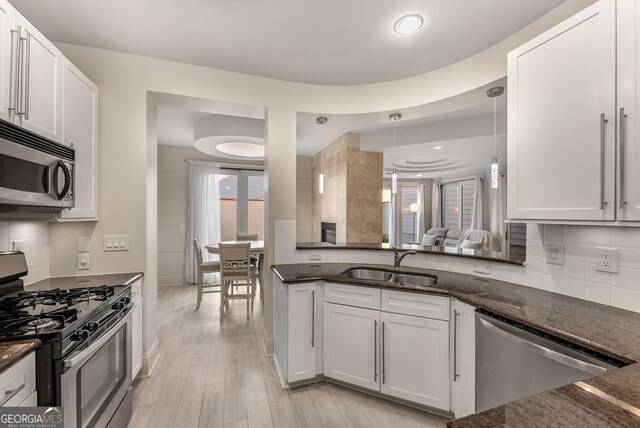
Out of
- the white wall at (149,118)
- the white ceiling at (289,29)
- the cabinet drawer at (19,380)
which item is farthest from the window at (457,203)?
the cabinet drawer at (19,380)

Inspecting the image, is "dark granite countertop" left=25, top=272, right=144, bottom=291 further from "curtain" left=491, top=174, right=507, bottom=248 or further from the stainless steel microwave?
"curtain" left=491, top=174, right=507, bottom=248

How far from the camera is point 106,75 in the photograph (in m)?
2.20

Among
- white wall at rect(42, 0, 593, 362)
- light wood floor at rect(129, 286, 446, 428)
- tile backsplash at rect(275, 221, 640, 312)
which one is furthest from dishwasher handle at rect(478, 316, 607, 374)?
white wall at rect(42, 0, 593, 362)

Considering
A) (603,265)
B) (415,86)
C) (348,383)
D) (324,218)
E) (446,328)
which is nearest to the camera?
(603,265)

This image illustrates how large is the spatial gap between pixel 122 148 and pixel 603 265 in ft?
10.9

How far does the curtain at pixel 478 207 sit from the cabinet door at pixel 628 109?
267 inches

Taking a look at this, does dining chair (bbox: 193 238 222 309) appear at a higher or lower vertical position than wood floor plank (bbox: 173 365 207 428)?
higher

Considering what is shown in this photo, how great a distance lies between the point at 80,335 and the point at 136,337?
101cm

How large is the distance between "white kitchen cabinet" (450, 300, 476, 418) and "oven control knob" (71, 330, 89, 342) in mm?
1993

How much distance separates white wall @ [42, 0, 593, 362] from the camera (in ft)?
7.06

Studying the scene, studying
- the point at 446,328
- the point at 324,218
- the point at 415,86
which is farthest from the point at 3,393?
the point at 324,218

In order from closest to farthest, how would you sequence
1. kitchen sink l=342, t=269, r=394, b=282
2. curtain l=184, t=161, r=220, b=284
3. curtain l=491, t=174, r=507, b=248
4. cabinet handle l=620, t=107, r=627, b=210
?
cabinet handle l=620, t=107, r=627, b=210
kitchen sink l=342, t=269, r=394, b=282
curtain l=184, t=161, r=220, b=284
curtain l=491, t=174, r=507, b=248

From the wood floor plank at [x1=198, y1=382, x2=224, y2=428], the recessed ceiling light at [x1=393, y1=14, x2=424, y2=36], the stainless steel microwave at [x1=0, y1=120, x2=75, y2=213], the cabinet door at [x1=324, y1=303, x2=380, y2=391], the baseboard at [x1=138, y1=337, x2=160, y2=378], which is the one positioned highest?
the recessed ceiling light at [x1=393, y1=14, x2=424, y2=36]

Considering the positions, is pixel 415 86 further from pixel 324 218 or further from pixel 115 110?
pixel 324 218
